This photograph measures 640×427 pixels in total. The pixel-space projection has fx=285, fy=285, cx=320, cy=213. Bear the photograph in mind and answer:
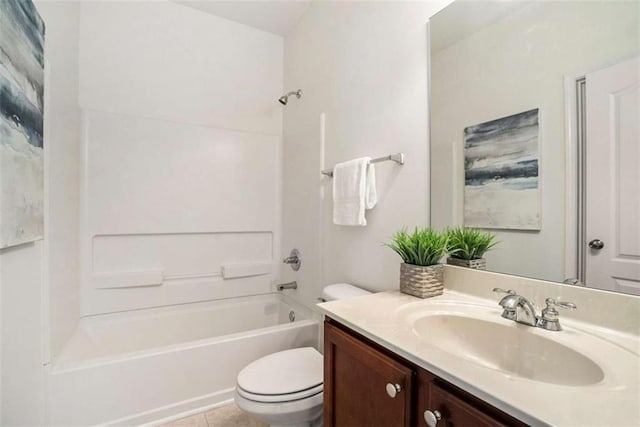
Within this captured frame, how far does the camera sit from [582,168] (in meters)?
0.83

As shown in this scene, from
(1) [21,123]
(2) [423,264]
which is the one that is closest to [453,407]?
(2) [423,264]

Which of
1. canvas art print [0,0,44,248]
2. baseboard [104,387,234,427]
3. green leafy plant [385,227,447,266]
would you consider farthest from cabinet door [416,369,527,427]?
baseboard [104,387,234,427]

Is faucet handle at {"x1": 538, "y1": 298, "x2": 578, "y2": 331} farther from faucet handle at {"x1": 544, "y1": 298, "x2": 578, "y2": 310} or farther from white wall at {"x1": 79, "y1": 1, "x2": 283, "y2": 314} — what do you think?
white wall at {"x1": 79, "y1": 1, "x2": 283, "y2": 314}

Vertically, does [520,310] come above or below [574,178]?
below

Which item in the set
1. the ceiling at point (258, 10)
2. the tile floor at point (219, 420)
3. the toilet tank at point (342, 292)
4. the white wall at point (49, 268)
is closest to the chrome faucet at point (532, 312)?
the toilet tank at point (342, 292)

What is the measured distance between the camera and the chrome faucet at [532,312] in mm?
773

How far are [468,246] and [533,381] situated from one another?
2.02 feet

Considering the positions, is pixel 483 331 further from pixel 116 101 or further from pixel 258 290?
pixel 116 101

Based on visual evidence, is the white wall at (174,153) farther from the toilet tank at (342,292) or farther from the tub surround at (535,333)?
the tub surround at (535,333)

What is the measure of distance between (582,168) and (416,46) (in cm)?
85

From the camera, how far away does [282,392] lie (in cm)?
115

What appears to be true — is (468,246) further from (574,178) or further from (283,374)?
(283,374)

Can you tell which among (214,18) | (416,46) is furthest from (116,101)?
(416,46)

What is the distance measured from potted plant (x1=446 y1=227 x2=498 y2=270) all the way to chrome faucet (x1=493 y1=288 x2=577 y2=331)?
0.81 ft
